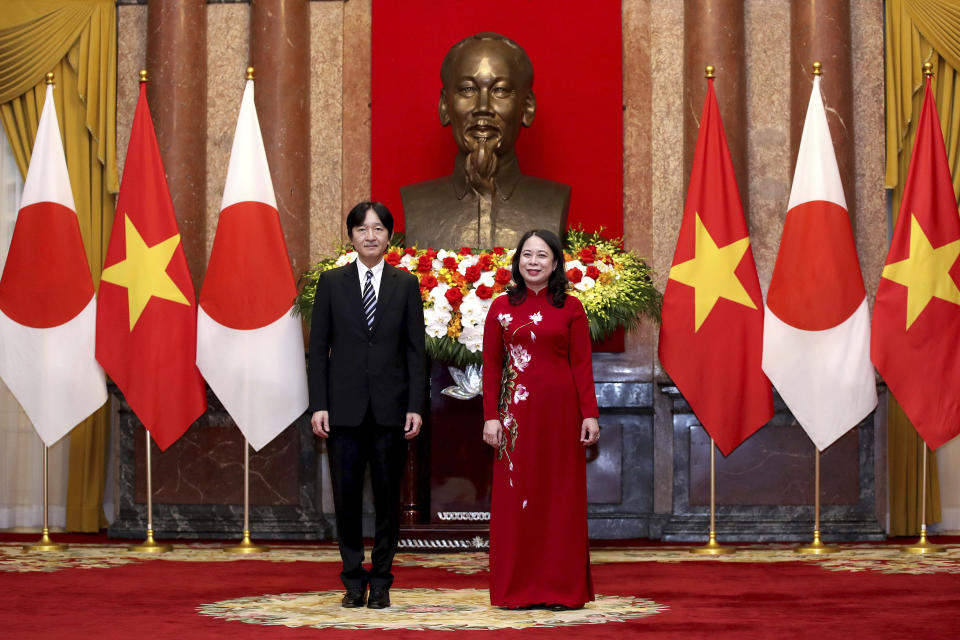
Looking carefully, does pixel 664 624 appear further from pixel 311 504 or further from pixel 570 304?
pixel 311 504

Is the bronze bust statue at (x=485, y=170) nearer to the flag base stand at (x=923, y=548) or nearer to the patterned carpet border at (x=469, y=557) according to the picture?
the patterned carpet border at (x=469, y=557)

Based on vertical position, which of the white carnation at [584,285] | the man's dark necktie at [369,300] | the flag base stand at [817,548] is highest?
the white carnation at [584,285]

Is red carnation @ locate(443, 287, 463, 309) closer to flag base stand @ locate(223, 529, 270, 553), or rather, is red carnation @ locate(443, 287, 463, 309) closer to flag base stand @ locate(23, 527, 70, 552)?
flag base stand @ locate(223, 529, 270, 553)

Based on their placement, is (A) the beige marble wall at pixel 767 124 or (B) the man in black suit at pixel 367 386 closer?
(B) the man in black suit at pixel 367 386

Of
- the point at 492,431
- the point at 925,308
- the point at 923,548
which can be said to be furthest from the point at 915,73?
the point at 492,431

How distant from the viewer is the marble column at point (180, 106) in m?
8.97

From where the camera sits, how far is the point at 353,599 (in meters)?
5.25

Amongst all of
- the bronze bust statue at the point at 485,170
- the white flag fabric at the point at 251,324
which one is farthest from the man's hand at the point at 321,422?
the bronze bust statue at the point at 485,170

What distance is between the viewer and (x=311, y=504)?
28.2ft

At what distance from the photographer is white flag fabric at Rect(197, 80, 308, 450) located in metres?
7.62

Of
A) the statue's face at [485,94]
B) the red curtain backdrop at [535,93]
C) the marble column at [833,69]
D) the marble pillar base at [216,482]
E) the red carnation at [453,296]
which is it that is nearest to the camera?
the red carnation at [453,296]

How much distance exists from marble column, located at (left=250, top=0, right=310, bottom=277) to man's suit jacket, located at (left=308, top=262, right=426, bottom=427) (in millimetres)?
3706

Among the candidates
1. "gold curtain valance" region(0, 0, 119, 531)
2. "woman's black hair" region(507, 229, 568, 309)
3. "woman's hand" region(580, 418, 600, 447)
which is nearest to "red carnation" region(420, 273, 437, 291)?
"woman's black hair" region(507, 229, 568, 309)

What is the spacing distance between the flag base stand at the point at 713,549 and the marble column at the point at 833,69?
8.46 ft
